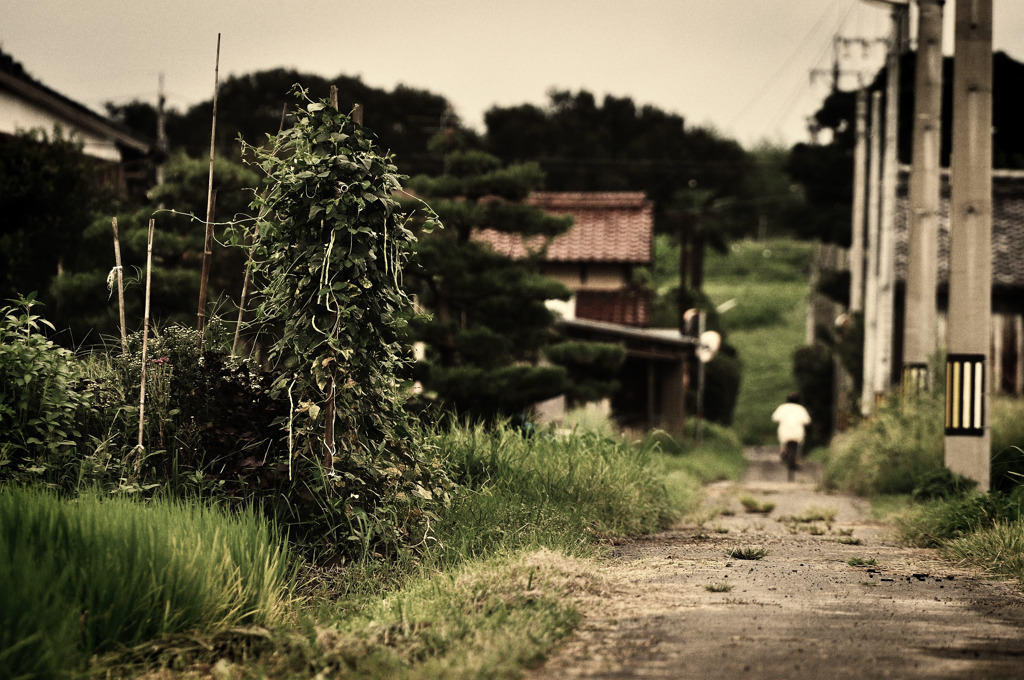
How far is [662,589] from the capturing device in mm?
6152

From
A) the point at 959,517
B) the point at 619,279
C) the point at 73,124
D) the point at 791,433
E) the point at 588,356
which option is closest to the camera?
the point at 959,517

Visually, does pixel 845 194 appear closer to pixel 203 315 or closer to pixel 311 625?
pixel 203 315

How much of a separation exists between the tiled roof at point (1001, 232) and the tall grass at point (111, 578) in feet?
73.4

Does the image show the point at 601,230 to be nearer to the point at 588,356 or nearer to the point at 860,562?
the point at 588,356

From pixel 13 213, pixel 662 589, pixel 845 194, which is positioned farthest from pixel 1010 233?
pixel 662 589

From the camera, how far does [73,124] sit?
22469 mm

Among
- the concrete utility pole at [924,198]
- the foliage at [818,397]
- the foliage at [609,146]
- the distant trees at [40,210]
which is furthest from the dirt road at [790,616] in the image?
the foliage at [609,146]

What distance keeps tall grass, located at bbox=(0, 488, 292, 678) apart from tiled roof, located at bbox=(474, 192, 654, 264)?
962 inches

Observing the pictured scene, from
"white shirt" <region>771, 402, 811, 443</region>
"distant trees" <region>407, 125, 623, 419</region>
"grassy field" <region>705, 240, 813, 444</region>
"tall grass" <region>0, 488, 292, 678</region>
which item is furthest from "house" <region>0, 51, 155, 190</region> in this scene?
"grassy field" <region>705, 240, 813, 444</region>

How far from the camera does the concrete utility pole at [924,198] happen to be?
52.3 feet

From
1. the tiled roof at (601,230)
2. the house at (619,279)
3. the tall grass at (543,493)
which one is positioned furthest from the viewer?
the tiled roof at (601,230)

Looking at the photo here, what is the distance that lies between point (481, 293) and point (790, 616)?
10867 mm

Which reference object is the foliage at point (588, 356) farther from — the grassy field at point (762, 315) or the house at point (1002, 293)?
the grassy field at point (762, 315)

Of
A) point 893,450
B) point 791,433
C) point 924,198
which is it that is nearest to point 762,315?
point 791,433
